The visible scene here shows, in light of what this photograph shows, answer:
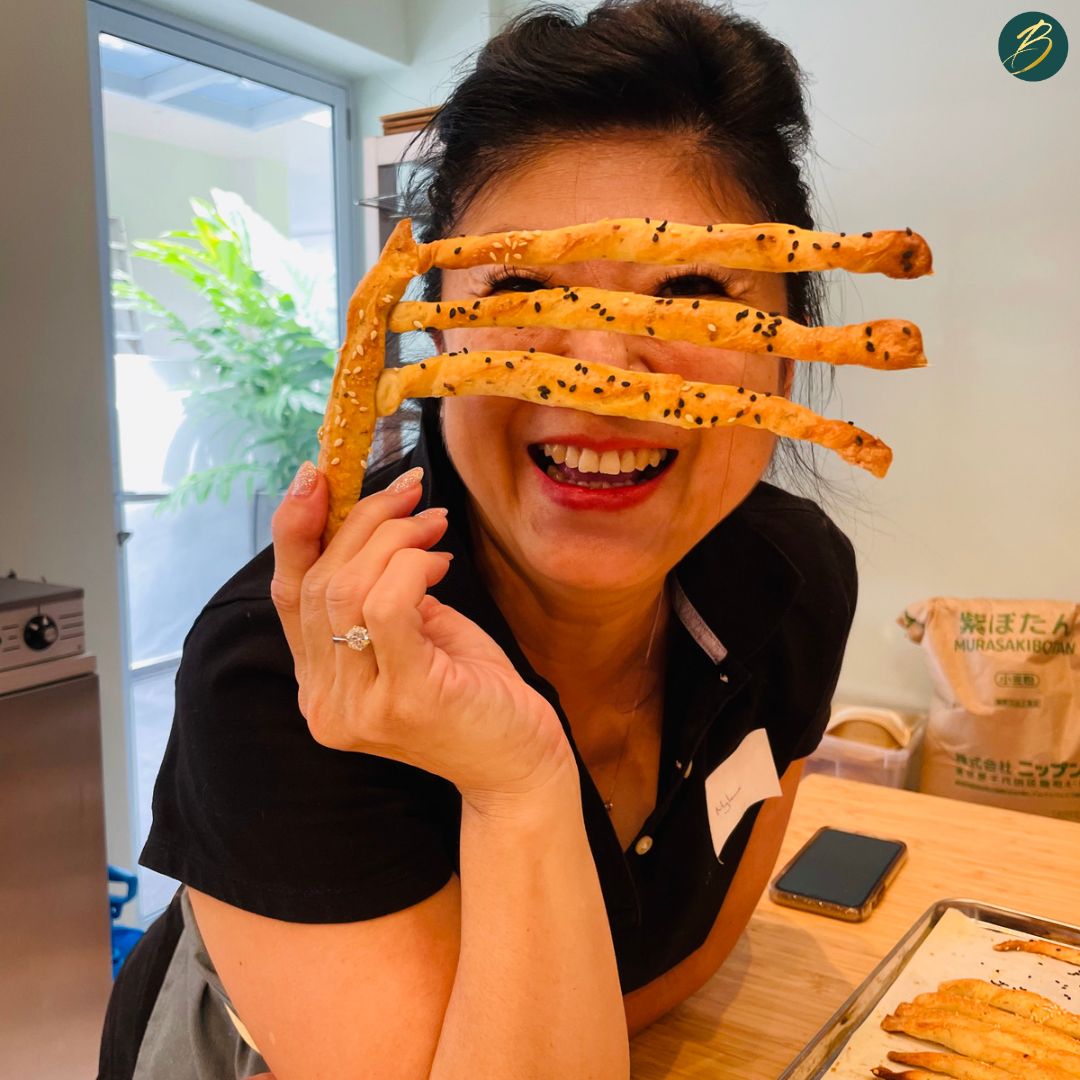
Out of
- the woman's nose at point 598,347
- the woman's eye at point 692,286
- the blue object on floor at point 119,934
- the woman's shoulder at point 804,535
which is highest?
the woman's eye at point 692,286

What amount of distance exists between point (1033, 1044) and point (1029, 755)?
7.12ft

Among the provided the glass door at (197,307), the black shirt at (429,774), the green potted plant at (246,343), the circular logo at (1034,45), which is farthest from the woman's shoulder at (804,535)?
the green potted plant at (246,343)

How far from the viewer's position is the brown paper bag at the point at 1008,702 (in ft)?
9.48

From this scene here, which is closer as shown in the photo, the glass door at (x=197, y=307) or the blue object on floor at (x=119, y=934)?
the blue object on floor at (x=119, y=934)

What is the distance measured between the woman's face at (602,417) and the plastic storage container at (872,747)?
2.39m

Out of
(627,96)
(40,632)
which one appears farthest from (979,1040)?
(40,632)

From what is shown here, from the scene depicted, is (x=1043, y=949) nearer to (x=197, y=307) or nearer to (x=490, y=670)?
(x=490, y=670)

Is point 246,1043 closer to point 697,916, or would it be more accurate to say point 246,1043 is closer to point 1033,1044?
point 697,916

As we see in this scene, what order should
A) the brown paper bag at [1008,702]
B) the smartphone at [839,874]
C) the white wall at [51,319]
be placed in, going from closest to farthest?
the smartphone at [839,874], the white wall at [51,319], the brown paper bag at [1008,702]

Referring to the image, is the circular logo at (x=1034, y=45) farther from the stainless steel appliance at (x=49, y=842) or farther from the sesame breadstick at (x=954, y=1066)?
the stainless steel appliance at (x=49, y=842)

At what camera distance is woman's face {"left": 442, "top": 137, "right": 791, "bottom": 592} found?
0.86 metres

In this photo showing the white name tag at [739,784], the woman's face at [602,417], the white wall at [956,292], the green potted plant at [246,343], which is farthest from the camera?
the green potted plant at [246,343]

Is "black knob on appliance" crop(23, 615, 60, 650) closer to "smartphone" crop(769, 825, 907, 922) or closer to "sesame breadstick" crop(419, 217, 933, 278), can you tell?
"smartphone" crop(769, 825, 907, 922)

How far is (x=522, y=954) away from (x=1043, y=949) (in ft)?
2.37
